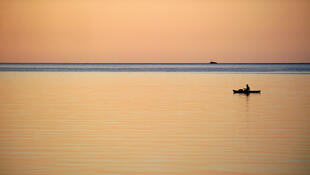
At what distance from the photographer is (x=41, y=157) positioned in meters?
10.1

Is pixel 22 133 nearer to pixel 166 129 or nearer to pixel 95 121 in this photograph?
pixel 95 121

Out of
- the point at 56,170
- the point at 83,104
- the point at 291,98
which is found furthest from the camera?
the point at 291,98

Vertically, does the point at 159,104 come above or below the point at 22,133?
above

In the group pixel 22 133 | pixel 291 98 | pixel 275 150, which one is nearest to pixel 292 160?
pixel 275 150

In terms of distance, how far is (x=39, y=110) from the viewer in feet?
59.8

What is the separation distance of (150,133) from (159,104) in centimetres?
756

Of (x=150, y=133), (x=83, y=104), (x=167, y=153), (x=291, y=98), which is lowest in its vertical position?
(x=167, y=153)

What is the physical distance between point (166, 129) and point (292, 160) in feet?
15.0

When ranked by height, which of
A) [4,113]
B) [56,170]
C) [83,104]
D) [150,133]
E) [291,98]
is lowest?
[56,170]

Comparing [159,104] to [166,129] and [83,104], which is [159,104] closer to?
[83,104]

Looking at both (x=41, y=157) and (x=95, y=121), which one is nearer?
(x=41, y=157)

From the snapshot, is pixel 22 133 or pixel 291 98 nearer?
pixel 22 133

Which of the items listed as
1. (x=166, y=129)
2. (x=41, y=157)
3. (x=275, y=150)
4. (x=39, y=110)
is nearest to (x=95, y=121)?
(x=166, y=129)

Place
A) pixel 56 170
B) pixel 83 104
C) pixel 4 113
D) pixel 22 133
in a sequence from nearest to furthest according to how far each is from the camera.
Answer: pixel 56 170
pixel 22 133
pixel 4 113
pixel 83 104
